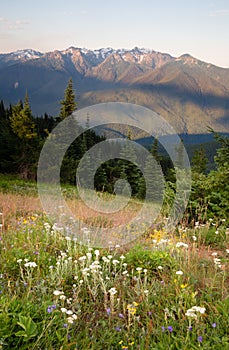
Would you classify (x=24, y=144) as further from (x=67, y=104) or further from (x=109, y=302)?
(x=109, y=302)

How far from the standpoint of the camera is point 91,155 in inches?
1437

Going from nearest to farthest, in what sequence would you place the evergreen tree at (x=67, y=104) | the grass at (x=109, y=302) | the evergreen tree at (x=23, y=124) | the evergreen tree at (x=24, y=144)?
the grass at (x=109, y=302)
the evergreen tree at (x=67, y=104)
the evergreen tree at (x=24, y=144)
the evergreen tree at (x=23, y=124)

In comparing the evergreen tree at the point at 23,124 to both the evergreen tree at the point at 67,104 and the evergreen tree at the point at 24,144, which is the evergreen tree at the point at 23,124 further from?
the evergreen tree at the point at 67,104

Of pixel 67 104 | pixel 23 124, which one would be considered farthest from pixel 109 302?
pixel 23 124

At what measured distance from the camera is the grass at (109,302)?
2.76m

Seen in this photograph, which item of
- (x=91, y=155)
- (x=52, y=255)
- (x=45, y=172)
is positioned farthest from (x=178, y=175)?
(x=91, y=155)

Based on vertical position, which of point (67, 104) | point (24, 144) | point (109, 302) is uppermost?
point (67, 104)

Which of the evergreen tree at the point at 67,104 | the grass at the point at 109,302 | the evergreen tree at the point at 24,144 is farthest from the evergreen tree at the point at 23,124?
the grass at the point at 109,302

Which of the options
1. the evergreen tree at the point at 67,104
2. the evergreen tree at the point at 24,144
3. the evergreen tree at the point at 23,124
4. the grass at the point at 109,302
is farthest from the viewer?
the evergreen tree at the point at 23,124

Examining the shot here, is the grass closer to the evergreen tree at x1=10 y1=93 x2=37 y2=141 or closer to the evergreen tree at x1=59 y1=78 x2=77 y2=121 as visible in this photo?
the evergreen tree at x1=59 y1=78 x2=77 y2=121

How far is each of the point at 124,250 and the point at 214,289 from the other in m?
1.67

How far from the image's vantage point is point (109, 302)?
364 cm

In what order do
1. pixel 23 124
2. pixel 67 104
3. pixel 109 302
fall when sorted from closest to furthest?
pixel 109 302 → pixel 67 104 → pixel 23 124

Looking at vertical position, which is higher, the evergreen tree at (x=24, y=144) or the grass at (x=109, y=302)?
the evergreen tree at (x=24, y=144)
